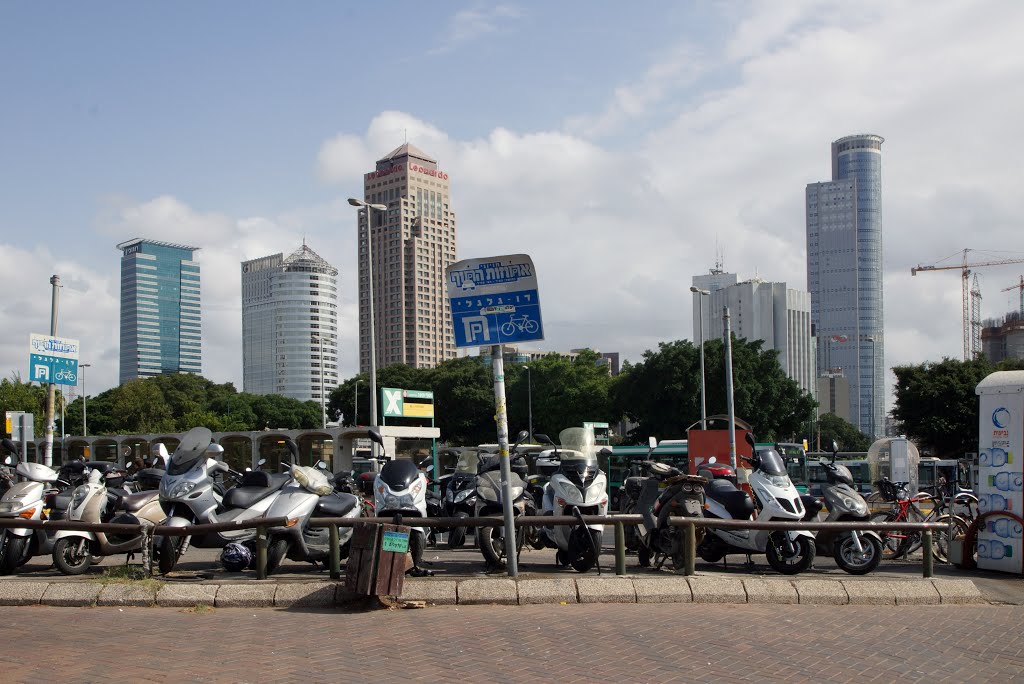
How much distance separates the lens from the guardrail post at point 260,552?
9.62m

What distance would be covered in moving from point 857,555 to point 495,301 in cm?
Answer: 505

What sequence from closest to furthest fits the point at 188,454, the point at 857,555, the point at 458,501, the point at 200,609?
the point at 200,609 < the point at 857,555 < the point at 188,454 < the point at 458,501

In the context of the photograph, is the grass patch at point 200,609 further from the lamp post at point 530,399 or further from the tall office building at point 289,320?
the tall office building at point 289,320

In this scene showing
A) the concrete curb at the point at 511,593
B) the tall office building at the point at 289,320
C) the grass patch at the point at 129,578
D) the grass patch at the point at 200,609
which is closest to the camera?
the grass patch at the point at 200,609

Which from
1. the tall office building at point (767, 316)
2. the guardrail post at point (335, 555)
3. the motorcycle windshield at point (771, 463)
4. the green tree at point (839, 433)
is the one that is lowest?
the green tree at point (839, 433)

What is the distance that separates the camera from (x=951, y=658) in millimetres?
7090

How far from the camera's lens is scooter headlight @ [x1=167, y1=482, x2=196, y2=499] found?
10672mm

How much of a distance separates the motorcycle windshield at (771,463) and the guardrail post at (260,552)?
225 inches

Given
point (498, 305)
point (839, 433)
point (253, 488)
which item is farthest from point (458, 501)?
point (839, 433)

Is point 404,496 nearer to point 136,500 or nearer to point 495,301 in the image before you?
point 495,301

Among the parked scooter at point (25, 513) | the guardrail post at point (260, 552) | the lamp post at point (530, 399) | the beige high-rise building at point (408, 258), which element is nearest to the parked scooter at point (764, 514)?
the guardrail post at point (260, 552)

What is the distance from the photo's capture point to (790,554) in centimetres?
1052

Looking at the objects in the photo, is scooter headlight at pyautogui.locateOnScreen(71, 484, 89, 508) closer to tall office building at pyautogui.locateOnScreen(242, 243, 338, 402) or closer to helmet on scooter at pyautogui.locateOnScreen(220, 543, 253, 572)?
helmet on scooter at pyautogui.locateOnScreen(220, 543, 253, 572)

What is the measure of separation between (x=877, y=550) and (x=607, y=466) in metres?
23.6
